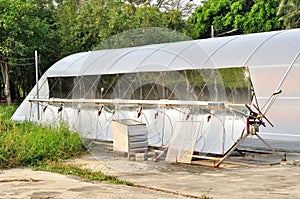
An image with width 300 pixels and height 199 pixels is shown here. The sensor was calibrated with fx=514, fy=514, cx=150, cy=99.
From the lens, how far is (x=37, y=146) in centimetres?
963

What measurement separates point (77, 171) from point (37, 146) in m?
1.51

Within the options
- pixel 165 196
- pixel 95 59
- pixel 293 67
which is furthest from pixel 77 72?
pixel 165 196

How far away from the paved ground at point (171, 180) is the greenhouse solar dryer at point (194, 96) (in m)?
0.36

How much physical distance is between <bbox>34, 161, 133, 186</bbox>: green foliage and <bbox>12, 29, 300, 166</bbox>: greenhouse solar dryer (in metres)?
1.25

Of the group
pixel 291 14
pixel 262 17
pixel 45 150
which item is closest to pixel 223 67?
pixel 45 150

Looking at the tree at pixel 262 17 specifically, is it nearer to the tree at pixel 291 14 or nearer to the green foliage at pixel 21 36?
the tree at pixel 291 14

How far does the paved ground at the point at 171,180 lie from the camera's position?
651 cm

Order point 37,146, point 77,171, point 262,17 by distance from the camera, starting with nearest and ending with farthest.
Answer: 1. point 77,171
2. point 37,146
3. point 262,17

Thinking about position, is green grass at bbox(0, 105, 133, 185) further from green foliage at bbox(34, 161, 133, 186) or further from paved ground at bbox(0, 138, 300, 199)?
paved ground at bbox(0, 138, 300, 199)

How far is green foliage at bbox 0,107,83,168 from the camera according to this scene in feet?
29.9

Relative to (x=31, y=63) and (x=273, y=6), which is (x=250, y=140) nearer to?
(x=31, y=63)

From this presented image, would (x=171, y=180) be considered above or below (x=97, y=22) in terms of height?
below

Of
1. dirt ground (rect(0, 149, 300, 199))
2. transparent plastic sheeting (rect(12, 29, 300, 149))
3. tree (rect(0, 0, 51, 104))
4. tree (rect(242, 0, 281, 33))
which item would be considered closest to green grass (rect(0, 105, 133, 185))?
dirt ground (rect(0, 149, 300, 199))

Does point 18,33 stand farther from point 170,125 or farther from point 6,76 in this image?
point 170,125
